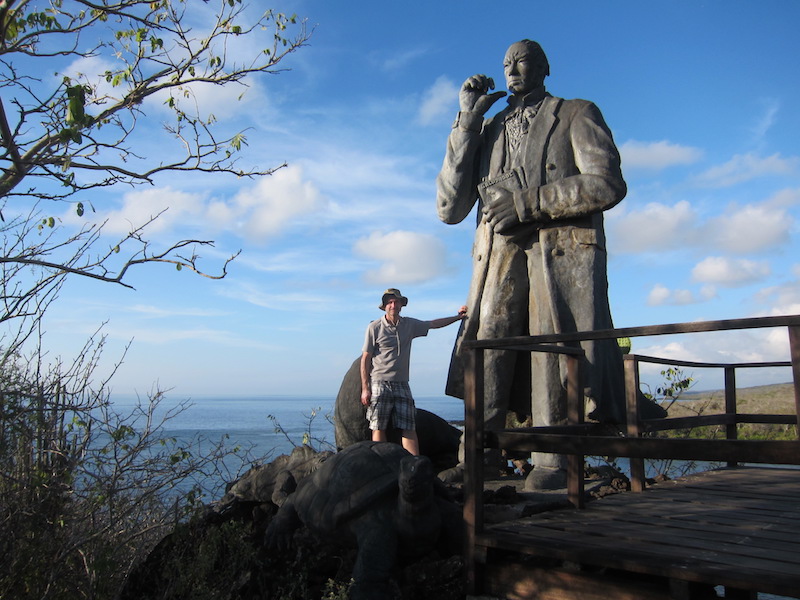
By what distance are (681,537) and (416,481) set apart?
4.58ft

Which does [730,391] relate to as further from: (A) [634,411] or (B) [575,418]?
(B) [575,418]

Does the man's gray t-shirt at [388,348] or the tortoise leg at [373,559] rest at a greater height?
the man's gray t-shirt at [388,348]

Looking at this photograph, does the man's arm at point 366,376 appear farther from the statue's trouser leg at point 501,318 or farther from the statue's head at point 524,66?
the statue's head at point 524,66

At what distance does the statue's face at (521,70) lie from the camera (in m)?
6.78

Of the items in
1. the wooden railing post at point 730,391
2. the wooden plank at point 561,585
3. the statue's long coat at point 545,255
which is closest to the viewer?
the wooden plank at point 561,585

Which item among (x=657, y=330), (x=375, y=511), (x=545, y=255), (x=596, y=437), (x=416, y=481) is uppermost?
(x=545, y=255)

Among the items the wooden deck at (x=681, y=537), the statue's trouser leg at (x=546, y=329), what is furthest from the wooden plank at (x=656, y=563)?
the statue's trouser leg at (x=546, y=329)

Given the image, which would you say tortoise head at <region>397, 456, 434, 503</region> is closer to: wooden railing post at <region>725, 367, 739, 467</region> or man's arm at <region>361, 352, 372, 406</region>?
man's arm at <region>361, 352, 372, 406</region>

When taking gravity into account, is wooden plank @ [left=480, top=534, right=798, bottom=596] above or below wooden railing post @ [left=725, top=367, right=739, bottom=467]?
below

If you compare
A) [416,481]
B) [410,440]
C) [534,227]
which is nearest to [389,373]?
[410,440]

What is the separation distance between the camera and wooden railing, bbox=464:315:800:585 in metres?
2.89

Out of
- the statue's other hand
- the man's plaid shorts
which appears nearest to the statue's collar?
the statue's other hand

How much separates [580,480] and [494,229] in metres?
2.79

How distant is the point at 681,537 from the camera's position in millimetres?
3504
